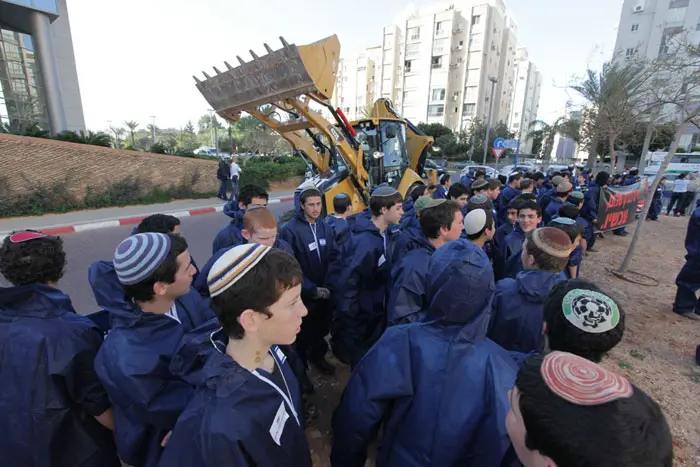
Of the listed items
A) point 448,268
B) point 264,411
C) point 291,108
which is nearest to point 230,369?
point 264,411

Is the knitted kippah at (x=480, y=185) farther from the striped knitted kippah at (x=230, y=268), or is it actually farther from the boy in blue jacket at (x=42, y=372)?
the boy in blue jacket at (x=42, y=372)

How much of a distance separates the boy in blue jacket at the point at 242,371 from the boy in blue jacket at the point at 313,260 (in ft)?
6.79

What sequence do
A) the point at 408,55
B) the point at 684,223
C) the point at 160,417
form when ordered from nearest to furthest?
the point at 160,417
the point at 684,223
the point at 408,55

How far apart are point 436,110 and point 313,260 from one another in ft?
172

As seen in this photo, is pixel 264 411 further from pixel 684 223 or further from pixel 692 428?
pixel 684 223

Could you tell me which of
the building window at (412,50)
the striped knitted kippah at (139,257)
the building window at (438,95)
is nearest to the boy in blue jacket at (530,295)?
the striped knitted kippah at (139,257)

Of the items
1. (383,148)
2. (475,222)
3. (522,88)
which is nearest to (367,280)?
(475,222)

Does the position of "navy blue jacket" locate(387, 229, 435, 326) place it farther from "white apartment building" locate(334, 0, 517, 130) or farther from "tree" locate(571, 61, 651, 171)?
"white apartment building" locate(334, 0, 517, 130)

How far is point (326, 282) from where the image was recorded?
3344 millimetres

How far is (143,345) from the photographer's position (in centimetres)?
145

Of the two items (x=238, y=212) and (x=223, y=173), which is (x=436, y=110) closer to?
(x=223, y=173)

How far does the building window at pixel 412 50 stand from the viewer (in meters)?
51.2

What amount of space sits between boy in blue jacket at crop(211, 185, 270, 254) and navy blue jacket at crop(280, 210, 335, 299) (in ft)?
1.49

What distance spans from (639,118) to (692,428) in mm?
10279
